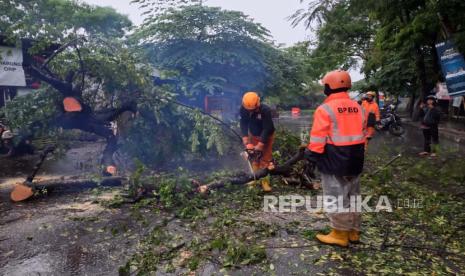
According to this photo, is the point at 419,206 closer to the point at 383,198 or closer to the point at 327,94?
the point at 383,198

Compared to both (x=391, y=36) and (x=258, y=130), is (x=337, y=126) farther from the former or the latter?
(x=391, y=36)

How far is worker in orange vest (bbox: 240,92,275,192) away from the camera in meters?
5.48

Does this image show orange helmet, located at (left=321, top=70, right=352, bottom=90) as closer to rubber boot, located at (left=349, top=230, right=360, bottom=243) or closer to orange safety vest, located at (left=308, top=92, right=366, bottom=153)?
orange safety vest, located at (left=308, top=92, right=366, bottom=153)

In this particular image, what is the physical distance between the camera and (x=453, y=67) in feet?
27.8

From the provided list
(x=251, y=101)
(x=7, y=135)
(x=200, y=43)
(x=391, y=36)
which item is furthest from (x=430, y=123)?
(x=7, y=135)

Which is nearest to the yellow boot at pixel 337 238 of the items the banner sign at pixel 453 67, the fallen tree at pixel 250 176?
the fallen tree at pixel 250 176

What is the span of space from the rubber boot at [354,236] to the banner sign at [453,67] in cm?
625

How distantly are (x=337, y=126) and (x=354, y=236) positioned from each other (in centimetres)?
123

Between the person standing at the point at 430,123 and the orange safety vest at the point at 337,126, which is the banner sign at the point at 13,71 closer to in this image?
the orange safety vest at the point at 337,126

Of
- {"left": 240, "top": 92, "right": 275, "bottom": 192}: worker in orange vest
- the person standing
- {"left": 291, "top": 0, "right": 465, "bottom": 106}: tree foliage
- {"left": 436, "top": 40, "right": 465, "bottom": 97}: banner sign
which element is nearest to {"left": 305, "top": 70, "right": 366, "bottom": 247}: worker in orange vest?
{"left": 240, "top": 92, "right": 275, "bottom": 192}: worker in orange vest

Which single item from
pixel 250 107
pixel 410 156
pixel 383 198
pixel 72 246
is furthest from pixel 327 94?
pixel 410 156

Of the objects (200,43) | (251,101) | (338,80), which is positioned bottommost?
(251,101)

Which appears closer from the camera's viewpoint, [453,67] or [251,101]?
[251,101]

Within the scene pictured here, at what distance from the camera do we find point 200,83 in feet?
36.8
